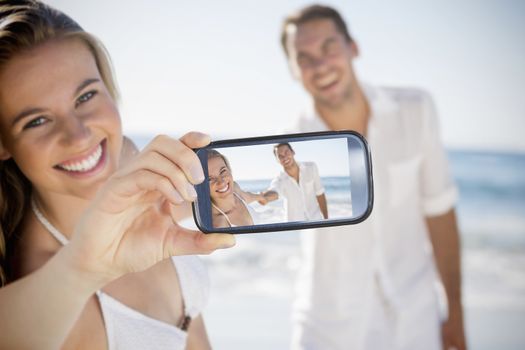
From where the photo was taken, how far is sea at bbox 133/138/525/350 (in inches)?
164

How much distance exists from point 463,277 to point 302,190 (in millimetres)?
6412

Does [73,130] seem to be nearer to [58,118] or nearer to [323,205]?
[58,118]

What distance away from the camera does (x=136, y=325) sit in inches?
61.4

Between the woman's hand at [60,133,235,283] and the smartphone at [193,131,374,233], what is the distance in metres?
0.04

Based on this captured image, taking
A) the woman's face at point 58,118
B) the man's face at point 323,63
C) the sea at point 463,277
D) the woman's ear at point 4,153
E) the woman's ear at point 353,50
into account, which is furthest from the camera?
the sea at point 463,277

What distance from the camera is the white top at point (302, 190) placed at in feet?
3.46

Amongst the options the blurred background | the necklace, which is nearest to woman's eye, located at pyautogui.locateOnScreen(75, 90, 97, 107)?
the necklace

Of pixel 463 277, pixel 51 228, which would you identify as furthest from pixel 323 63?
pixel 463 277

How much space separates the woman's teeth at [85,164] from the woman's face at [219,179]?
633 mm

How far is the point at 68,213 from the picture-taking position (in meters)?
1.69

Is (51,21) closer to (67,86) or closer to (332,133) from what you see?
(67,86)

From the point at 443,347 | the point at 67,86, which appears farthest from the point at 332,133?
the point at 443,347

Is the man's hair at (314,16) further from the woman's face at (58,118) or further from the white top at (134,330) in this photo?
the white top at (134,330)

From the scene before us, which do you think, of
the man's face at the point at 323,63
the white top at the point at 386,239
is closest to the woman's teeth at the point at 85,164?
the white top at the point at 386,239
